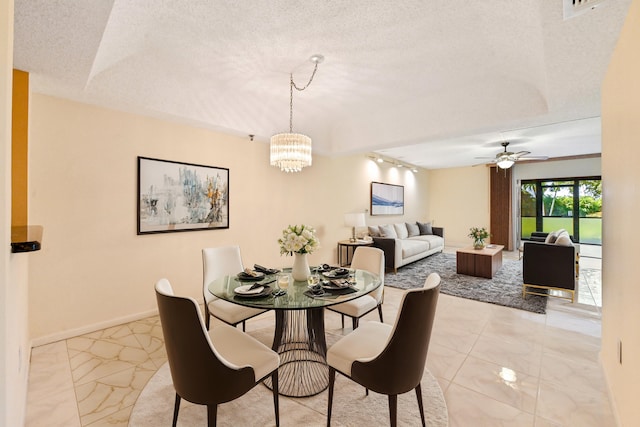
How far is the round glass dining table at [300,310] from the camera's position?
5.88ft

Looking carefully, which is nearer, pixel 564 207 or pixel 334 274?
pixel 334 274

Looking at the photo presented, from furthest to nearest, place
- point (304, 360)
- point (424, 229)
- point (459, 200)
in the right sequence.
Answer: point (459, 200) < point (424, 229) < point (304, 360)

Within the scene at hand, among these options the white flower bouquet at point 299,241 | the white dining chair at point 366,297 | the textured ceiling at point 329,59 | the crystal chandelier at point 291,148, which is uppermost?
the textured ceiling at point 329,59

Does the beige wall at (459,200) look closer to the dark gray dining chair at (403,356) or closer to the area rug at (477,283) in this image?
the area rug at (477,283)

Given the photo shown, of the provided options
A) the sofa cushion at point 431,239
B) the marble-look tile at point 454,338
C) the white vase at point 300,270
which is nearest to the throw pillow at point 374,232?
the sofa cushion at point 431,239

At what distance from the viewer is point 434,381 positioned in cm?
208

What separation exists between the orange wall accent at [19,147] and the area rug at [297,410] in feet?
5.72

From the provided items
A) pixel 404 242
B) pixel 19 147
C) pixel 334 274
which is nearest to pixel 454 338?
pixel 334 274

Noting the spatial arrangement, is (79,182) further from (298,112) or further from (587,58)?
(587,58)

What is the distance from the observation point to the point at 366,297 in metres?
2.62

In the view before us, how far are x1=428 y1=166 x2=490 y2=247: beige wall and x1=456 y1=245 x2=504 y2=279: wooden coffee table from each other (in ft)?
11.5

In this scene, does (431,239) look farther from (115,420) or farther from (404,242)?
(115,420)

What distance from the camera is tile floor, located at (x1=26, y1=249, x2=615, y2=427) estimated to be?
1765 millimetres

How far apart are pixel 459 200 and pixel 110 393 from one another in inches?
369
